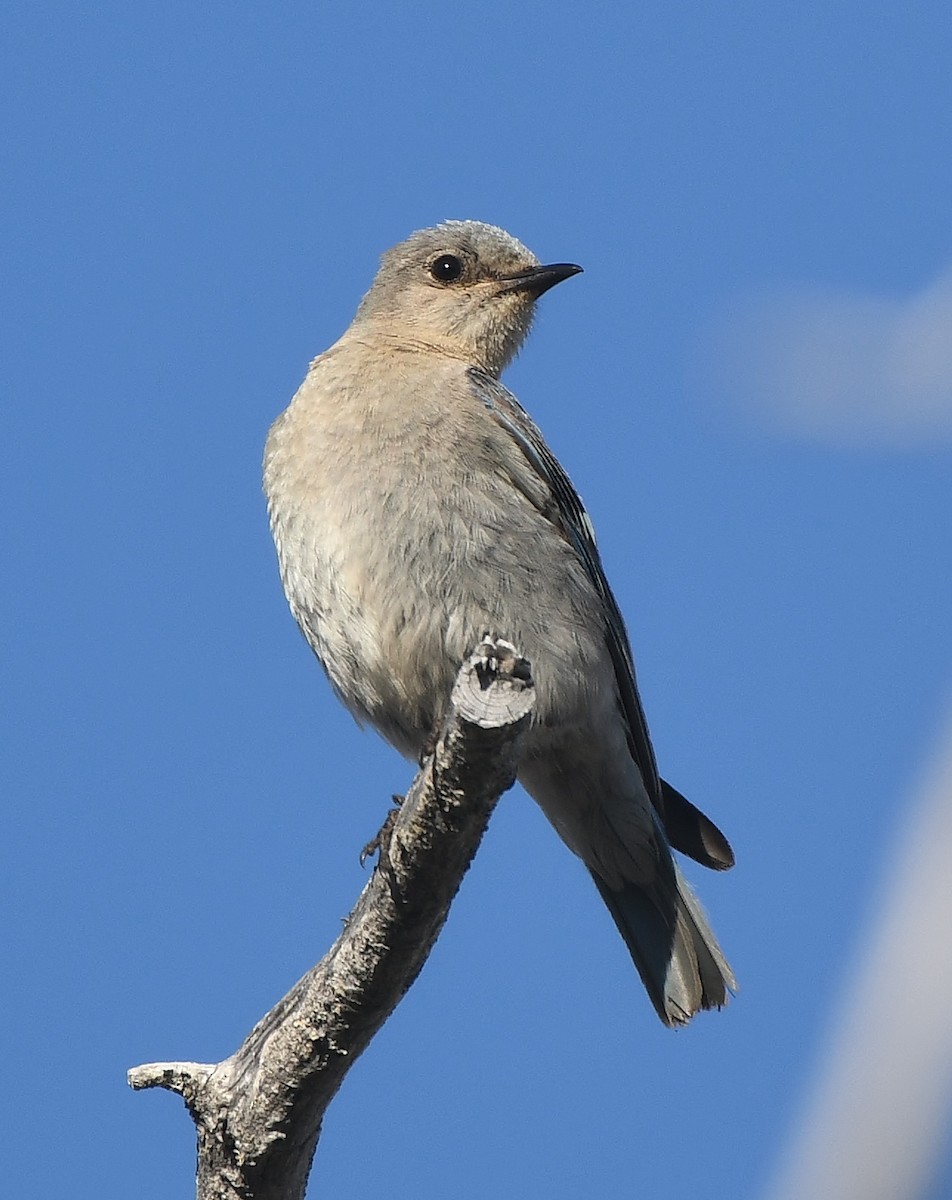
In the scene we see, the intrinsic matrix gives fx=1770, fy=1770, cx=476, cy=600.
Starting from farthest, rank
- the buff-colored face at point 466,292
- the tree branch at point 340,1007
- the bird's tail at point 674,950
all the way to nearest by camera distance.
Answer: the buff-colored face at point 466,292
the bird's tail at point 674,950
the tree branch at point 340,1007

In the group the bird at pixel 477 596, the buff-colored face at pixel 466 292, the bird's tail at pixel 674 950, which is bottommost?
the bird's tail at pixel 674 950

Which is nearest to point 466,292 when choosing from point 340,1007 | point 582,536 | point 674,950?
point 582,536

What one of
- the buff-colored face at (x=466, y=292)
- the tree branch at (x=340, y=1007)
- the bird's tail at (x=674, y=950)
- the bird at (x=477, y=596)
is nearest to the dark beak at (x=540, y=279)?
the buff-colored face at (x=466, y=292)

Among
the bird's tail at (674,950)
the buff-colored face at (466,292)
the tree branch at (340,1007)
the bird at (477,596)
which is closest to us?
the tree branch at (340,1007)

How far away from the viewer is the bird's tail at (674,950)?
24.9 feet

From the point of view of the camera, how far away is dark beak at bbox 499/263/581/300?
8969 millimetres

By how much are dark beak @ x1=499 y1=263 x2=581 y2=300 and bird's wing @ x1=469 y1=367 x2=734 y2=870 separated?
1195 millimetres

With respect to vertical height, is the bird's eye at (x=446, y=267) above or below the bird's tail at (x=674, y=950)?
above

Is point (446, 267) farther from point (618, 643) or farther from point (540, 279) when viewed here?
point (618, 643)

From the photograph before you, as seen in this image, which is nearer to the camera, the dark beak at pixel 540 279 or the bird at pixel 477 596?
the bird at pixel 477 596

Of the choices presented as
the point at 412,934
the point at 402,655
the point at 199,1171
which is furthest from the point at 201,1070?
the point at 402,655

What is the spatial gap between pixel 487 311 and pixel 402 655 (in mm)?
2658

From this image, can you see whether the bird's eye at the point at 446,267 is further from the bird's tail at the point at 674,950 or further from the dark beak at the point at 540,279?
the bird's tail at the point at 674,950

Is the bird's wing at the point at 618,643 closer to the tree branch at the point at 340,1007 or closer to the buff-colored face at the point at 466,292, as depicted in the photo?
the buff-colored face at the point at 466,292
